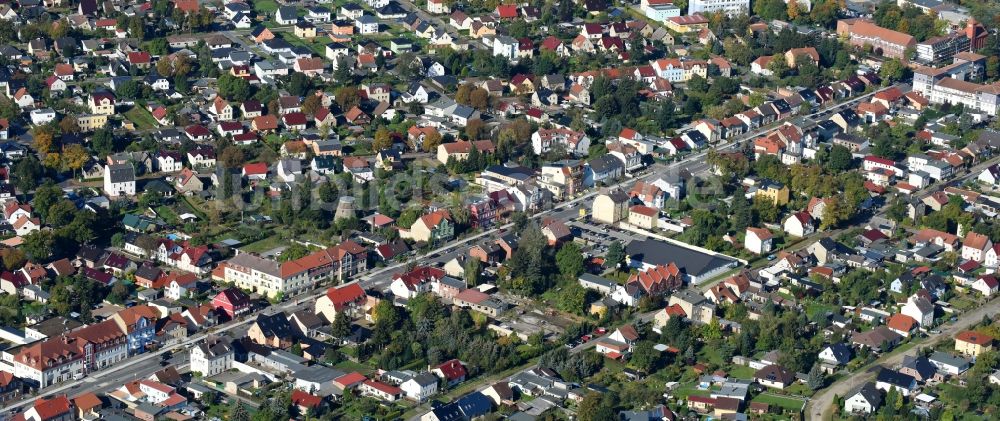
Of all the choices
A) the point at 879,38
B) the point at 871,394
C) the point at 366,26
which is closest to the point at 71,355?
the point at 871,394

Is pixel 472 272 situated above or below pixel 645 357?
below

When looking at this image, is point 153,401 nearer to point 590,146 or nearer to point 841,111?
point 590,146

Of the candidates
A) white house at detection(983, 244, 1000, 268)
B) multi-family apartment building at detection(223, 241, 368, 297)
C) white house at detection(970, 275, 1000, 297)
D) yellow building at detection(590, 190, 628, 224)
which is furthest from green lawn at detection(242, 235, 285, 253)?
white house at detection(983, 244, 1000, 268)

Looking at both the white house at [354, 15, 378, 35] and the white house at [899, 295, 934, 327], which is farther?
the white house at [354, 15, 378, 35]

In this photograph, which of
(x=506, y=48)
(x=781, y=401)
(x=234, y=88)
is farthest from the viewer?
(x=506, y=48)

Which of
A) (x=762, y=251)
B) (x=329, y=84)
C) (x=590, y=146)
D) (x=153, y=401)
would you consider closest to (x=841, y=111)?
(x=590, y=146)

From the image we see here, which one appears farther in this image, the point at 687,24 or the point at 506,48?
the point at 687,24

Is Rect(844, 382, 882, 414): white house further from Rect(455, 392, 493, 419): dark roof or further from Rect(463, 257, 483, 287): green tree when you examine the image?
Rect(463, 257, 483, 287): green tree

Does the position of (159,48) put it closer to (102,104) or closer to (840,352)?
(102,104)
